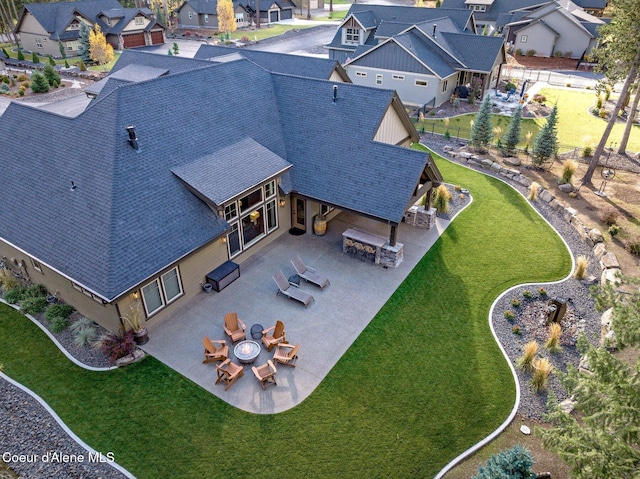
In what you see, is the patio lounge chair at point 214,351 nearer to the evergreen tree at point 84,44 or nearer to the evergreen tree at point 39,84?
the evergreen tree at point 39,84

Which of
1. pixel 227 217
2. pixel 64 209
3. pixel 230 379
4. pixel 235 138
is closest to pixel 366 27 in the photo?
pixel 235 138

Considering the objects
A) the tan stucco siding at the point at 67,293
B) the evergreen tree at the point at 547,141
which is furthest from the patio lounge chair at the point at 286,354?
the evergreen tree at the point at 547,141

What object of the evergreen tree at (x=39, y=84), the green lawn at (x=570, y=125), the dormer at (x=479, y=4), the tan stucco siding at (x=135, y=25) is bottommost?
the green lawn at (x=570, y=125)

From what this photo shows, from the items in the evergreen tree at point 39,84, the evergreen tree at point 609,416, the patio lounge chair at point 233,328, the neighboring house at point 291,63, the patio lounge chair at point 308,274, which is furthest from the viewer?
the evergreen tree at point 39,84

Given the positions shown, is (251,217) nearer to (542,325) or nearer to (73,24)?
(542,325)

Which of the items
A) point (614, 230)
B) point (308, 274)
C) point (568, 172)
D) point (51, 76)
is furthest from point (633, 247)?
point (51, 76)

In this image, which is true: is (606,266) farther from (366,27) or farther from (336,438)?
(366,27)

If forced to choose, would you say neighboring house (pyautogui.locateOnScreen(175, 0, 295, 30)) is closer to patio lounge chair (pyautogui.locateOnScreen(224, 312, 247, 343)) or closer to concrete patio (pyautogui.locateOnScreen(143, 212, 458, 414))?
concrete patio (pyautogui.locateOnScreen(143, 212, 458, 414))
